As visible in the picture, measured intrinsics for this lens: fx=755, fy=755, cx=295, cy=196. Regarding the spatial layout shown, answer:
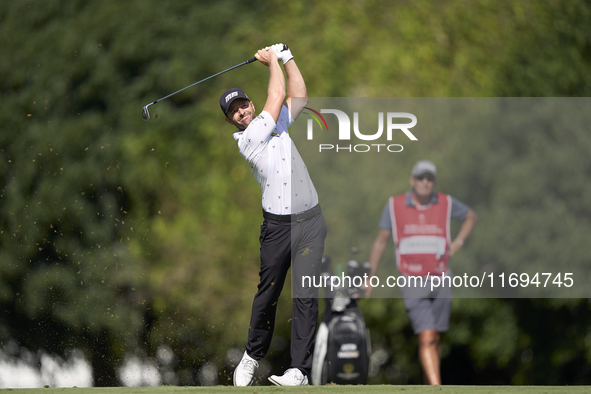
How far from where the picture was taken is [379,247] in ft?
17.6

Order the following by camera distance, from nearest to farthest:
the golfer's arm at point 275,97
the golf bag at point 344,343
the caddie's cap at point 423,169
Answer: the golfer's arm at point 275,97 → the golf bag at point 344,343 → the caddie's cap at point 423,169

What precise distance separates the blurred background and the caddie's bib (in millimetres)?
615

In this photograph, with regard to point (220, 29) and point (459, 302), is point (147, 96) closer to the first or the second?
point (220, 29)

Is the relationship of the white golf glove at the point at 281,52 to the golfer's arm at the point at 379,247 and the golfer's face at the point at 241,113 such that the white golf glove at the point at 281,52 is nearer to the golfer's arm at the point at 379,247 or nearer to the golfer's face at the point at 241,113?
the golfer's face at the point at 241,113

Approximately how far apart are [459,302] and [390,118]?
5.00 ft

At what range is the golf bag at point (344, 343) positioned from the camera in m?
5.29

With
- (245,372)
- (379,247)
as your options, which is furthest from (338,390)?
(379,247)

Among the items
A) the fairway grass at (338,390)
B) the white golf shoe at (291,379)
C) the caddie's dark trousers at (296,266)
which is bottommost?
the fairway grass at (338,390)

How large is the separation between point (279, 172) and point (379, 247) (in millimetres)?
1355

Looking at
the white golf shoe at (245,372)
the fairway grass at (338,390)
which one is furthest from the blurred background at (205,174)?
the fairway grass at (338,390)

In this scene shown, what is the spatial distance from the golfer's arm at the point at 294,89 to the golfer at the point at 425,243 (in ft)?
3.81

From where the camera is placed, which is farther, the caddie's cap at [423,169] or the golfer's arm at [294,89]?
the caddie's cap at [423,169]

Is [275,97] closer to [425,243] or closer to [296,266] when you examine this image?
[296,266]

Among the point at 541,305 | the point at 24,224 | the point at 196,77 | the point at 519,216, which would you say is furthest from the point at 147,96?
the point at 541,305
